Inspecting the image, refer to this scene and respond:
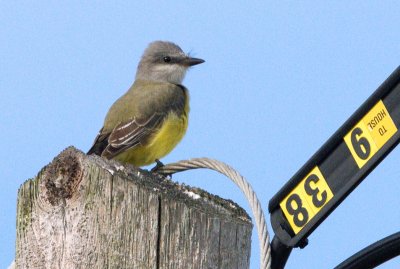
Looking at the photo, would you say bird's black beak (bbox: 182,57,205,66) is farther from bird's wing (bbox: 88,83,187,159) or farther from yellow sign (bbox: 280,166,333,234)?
yellow sign (bbox: 280,166,333,234)

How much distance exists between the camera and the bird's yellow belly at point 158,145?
6.04 meters

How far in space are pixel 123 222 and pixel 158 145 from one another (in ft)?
11.9

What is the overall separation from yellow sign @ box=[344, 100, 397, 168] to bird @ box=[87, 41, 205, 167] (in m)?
3.09

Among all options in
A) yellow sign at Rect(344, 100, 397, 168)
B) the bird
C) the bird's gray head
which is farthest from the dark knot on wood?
the bird's gray head

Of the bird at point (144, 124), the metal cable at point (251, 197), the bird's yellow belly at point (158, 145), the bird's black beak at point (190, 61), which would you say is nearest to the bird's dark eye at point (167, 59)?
the bird's black beak at point (190, 61)

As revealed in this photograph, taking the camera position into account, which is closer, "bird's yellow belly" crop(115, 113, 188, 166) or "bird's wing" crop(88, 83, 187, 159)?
"bird's wing" crop(88, 83, 187, 159)

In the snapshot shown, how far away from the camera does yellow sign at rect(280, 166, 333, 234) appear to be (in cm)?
291

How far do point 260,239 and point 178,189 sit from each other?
46 cm

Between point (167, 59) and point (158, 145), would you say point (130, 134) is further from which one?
point (167, 59)

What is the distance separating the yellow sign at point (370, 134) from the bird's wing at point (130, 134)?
3.12 meters

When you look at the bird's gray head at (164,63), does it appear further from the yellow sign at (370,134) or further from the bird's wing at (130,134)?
the yellow sign at (370,134)

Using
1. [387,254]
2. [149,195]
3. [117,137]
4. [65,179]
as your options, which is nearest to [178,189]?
[149,195]

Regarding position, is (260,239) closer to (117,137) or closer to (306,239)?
(306,239)

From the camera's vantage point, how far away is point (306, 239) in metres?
2.97
